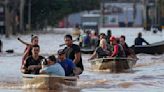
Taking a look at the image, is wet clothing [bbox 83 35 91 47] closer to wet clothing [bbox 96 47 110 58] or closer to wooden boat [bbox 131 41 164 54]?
wooden boat [bbox 131 41 164 54]

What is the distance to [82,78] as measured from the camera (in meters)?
25.8

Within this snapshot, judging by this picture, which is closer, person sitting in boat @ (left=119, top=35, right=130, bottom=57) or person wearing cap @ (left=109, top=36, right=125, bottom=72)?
person wearing cap @ (left=109, top=36, right=125, bottom=72)

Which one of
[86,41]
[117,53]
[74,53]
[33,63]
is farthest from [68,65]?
[86,41]

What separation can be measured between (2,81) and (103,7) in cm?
13875

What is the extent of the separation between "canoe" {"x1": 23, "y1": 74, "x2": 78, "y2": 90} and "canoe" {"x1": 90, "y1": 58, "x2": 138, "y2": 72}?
8.41 m

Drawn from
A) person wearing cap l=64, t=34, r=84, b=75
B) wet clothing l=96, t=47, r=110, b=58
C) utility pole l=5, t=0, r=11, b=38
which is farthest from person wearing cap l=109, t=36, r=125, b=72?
utility pole l=5, t=0, r=11, b=38

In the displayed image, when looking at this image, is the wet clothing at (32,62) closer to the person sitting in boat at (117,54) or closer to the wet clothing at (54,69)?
the wet clothing at (54,69)

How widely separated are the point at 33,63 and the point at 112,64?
30.1 feet

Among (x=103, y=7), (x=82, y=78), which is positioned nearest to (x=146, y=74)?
(x=82, y=78)

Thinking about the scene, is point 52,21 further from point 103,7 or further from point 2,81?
point 2,81

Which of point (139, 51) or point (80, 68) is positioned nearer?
point (80, 68)

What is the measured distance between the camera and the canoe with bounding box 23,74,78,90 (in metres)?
19.0

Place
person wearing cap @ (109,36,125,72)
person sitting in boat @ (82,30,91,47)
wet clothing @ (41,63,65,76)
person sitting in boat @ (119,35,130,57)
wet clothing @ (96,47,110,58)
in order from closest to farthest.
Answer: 1. wet clothing @ (41,63,65,76)
2. person wearing cap @ (109,36,125,72)
3. wet clothing @ (96,47,110,58)
4. person sitting in boat @ (119,35,130,57)
5. person sitting in boat @ (82,30,91,47)

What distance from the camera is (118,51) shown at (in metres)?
27.7
